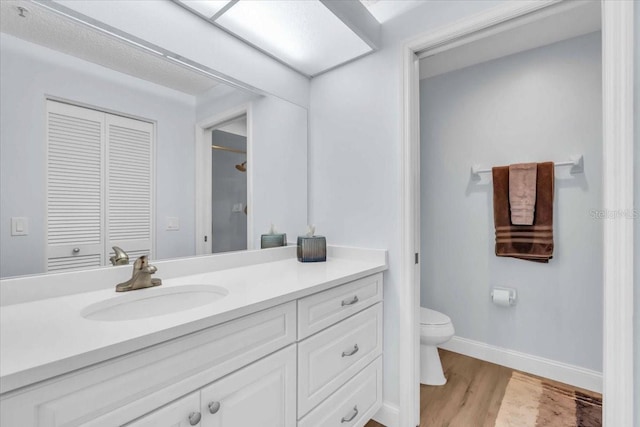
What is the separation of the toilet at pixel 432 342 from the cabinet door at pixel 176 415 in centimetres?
159

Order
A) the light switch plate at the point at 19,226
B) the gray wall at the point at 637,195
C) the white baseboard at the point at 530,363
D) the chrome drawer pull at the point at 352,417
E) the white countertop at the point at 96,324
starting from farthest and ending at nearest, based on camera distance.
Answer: the white baseboard at the point at 530,363 → the chrome drawer pull at the point at 352,417 → the gray wall at the point at 637,195 → the light switch plate at the point at 19,226 → the white countertop at the point at 96,324

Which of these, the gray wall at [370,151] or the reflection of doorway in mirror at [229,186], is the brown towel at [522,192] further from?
the reflection of doorway in mirror at [229,186]

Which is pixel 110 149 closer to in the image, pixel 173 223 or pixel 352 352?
pixel 173 223

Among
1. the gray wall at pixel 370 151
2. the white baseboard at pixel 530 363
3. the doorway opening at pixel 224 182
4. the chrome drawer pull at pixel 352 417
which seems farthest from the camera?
the white baseboard at pixel 530 363

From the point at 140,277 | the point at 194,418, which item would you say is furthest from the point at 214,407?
the point at 140,277

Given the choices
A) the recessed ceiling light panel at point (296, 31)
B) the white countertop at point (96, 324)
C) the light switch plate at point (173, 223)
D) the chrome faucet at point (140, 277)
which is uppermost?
the recessed ceiling light panel at point (296, 31)

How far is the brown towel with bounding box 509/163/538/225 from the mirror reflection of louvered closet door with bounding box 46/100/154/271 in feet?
7.49

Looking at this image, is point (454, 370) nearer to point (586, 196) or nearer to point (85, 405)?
point (586, 196)

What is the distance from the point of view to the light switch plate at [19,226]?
0.96m

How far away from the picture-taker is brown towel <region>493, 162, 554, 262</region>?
208 centimetres

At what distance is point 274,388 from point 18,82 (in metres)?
1.27

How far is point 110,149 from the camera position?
3.77 feet

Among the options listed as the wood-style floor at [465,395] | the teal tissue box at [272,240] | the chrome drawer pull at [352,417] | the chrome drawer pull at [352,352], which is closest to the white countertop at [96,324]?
the chrome drawer pull at [352,352]

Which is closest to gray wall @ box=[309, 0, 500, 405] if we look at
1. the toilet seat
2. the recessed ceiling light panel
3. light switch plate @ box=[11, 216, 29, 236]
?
the recessed ceiling light panel
